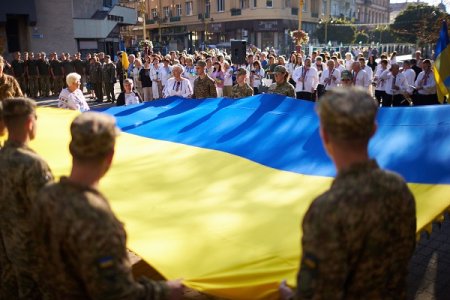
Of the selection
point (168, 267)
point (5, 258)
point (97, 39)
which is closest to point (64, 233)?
point (168, 267)

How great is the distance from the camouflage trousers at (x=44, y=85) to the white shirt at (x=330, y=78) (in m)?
11.2

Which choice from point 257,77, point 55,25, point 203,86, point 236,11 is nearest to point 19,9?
point 55,25

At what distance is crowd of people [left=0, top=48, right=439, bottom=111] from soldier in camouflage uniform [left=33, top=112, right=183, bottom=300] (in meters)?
5.62

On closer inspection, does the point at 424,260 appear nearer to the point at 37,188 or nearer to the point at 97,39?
the point at 37,188

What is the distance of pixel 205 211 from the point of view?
355 centimetres

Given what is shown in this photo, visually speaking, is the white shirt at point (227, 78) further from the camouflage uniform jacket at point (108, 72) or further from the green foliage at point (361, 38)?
the green foliage at point (361, 38)

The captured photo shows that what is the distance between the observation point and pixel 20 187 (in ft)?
8.44

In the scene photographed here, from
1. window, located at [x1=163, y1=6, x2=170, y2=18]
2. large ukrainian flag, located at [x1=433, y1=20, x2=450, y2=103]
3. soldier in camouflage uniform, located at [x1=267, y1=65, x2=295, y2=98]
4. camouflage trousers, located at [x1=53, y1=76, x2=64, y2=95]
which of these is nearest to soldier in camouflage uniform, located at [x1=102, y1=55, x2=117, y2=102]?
camouflage trousers, located at [x1=53, y1=76, x2=64, y2=95]

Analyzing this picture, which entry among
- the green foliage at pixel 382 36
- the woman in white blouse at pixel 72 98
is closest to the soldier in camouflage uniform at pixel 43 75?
the woman in white blouse at pixel 72 98

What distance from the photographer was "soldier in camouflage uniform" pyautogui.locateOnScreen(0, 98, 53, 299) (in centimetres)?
256

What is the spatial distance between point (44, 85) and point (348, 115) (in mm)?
17790

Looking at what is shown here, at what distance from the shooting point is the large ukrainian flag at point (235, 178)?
9.15 ft

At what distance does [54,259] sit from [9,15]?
2438 cm

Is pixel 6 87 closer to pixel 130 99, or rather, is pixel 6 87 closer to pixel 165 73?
pixel 130 99
